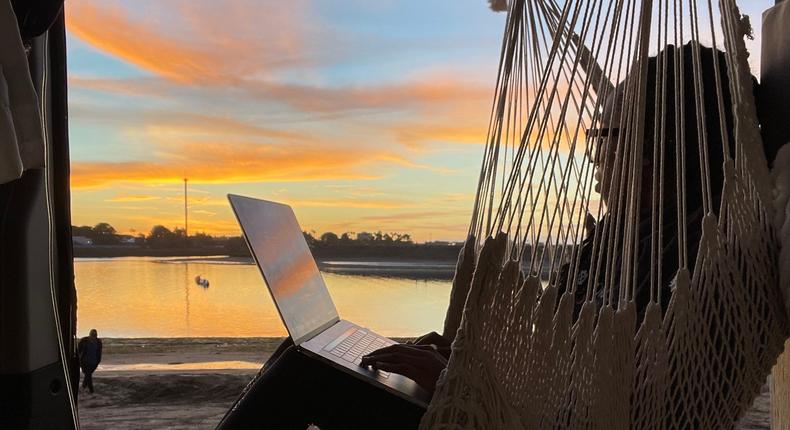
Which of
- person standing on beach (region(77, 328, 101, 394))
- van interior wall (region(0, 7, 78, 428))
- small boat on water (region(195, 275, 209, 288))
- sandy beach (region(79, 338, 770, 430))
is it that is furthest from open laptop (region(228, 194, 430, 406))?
small boat on water (region(195, 275, 209, 288))

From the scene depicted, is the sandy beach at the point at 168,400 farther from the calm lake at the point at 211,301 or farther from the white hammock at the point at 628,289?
the calm lake at the point at 211,301

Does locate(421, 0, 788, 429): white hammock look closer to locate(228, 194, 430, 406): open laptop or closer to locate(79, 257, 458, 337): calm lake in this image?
locate(228, 194, 430, 406): open laptop

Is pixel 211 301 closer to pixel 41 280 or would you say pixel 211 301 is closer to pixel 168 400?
pixel 168 400

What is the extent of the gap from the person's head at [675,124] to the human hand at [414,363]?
1.06 ft

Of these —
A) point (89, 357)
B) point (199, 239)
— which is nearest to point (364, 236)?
point (199, 239)

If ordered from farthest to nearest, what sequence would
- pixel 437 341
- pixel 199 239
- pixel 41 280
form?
pixel 199 239, pixel 437 341, pixel 41 280

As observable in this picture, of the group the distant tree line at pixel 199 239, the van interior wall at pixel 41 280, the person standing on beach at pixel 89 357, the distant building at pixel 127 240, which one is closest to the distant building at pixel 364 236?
the distant tree line at pixel 199 239

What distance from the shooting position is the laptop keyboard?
994 millimetres

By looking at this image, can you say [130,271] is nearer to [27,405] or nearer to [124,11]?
[124,11]

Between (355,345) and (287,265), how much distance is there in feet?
0.88

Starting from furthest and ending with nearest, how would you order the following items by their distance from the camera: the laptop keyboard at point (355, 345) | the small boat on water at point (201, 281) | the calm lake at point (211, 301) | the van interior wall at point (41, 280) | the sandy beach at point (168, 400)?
the small boat on water at point (201, 281) < the calm lake at point (211, 301) < the sandy beach at point (168, 400) < the laptop keyboard at point (355, 345) < the van interior wall at point (41, 280)

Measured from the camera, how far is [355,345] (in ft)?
3.77

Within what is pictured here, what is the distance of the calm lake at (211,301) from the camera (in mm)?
9766

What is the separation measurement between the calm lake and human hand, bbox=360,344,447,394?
22.9ft
